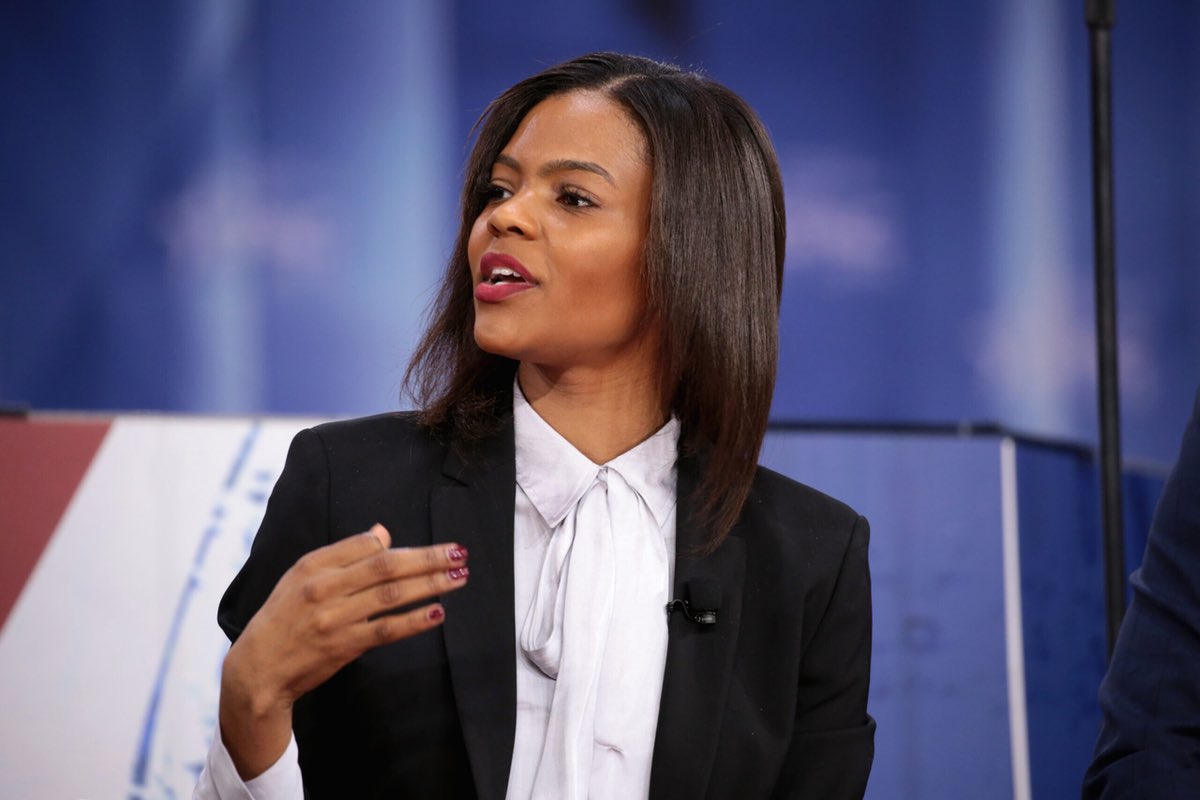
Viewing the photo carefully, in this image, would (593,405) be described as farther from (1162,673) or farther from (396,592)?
(1162,673)

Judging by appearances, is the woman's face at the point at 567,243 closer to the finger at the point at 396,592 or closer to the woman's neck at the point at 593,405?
the woman's neck at the point at 593,405

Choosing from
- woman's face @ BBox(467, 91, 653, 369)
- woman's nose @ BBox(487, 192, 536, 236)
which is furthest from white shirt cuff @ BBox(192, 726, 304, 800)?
woman's nose @ BBox(487, 192, 536, 236)

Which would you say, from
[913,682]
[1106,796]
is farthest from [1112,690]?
[913,682]

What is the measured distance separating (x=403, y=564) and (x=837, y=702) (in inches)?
30.1

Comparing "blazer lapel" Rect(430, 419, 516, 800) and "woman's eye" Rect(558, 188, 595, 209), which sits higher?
"woman's eye" Rect(558, 188, 595, 209)

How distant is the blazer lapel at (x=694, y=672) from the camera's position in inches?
64.7

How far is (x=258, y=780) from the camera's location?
149 centimetres

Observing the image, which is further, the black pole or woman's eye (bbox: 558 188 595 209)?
the black pole

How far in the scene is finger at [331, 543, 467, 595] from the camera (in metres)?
1.29

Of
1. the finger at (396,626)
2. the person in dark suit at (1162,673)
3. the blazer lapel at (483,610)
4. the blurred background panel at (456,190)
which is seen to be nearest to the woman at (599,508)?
the blazer lapel at (483,610)

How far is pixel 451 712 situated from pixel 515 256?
0.57m

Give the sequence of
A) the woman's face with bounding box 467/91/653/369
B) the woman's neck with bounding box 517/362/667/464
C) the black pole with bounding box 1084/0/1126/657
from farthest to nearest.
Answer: the black pole with bounding box 1084/0/1126/657 → the woman's neck with bounding box 517/362/667/464 → the woman's face with bounding box 467/91/653/369

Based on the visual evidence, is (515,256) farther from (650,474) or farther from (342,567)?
(342,567)

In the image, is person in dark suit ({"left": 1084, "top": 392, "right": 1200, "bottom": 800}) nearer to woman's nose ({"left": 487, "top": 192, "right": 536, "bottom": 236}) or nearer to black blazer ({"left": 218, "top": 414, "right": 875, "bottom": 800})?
black blazer ({"left": 218, "top": 414, "right": 875, "bottom": 800})
